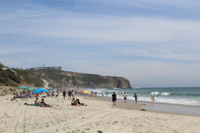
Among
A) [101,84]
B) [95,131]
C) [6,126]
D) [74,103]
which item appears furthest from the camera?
[101,84]

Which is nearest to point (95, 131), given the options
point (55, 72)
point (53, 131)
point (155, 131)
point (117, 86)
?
point (53, 131)

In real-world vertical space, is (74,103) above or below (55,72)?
below

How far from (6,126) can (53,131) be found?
6.70 ft

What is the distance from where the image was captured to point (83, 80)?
136m

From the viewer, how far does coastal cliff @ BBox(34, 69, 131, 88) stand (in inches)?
4843

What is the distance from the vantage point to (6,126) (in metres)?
6.96

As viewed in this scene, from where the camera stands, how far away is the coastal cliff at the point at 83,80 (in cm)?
12300

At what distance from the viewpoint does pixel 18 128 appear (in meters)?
6.79

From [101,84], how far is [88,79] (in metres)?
11.1

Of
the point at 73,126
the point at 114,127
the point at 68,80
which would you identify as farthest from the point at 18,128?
the point at 68,80

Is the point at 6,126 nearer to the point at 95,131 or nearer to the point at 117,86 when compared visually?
the point at 95,131

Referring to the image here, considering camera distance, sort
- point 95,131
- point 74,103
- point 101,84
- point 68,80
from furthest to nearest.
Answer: point 101,84 < point 68,80 < point 74,103 < point 95,131

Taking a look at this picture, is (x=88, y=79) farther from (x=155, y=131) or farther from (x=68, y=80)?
(x=155, y=131)

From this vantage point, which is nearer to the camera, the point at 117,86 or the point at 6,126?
the point at 6,126
